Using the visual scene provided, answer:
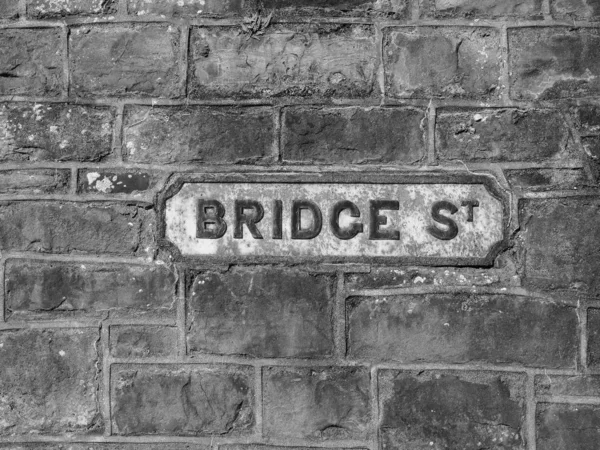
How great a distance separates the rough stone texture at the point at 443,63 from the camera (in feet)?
7.61

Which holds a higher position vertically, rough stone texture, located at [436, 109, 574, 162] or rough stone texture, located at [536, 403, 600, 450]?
rough stone texture, located at [436, 109, 574, 162]

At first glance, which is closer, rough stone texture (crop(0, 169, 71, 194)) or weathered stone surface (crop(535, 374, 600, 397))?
weathered stone surface (crop(535, 374, 600, 397))

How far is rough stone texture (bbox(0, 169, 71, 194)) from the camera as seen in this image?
93.9 inches

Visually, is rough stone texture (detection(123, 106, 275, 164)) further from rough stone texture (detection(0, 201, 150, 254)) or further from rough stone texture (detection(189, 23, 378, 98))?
rough stone texture (detection(0, 201, 150, 254))

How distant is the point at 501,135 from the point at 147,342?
1.50 metres

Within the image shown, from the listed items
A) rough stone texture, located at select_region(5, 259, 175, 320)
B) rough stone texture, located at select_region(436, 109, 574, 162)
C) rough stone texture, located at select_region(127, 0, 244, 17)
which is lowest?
rough stone texture, located at select_region(5, 259, 175, 320)

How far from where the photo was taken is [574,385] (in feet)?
7.41

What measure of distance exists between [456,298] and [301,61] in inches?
40.8

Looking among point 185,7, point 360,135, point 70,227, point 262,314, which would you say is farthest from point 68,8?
point 262,314

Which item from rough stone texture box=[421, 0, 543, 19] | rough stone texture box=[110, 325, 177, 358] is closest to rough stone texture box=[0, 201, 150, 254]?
rough stone texture box=[110, 325, 177, 358]

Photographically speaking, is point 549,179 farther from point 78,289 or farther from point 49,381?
point 49,381

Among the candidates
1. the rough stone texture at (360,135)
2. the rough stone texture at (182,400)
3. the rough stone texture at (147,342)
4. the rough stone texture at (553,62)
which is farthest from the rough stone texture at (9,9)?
the rough stone texture at (553,62)

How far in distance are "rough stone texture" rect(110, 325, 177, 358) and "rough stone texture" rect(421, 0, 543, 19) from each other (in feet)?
4.97

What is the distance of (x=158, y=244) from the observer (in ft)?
7.68
